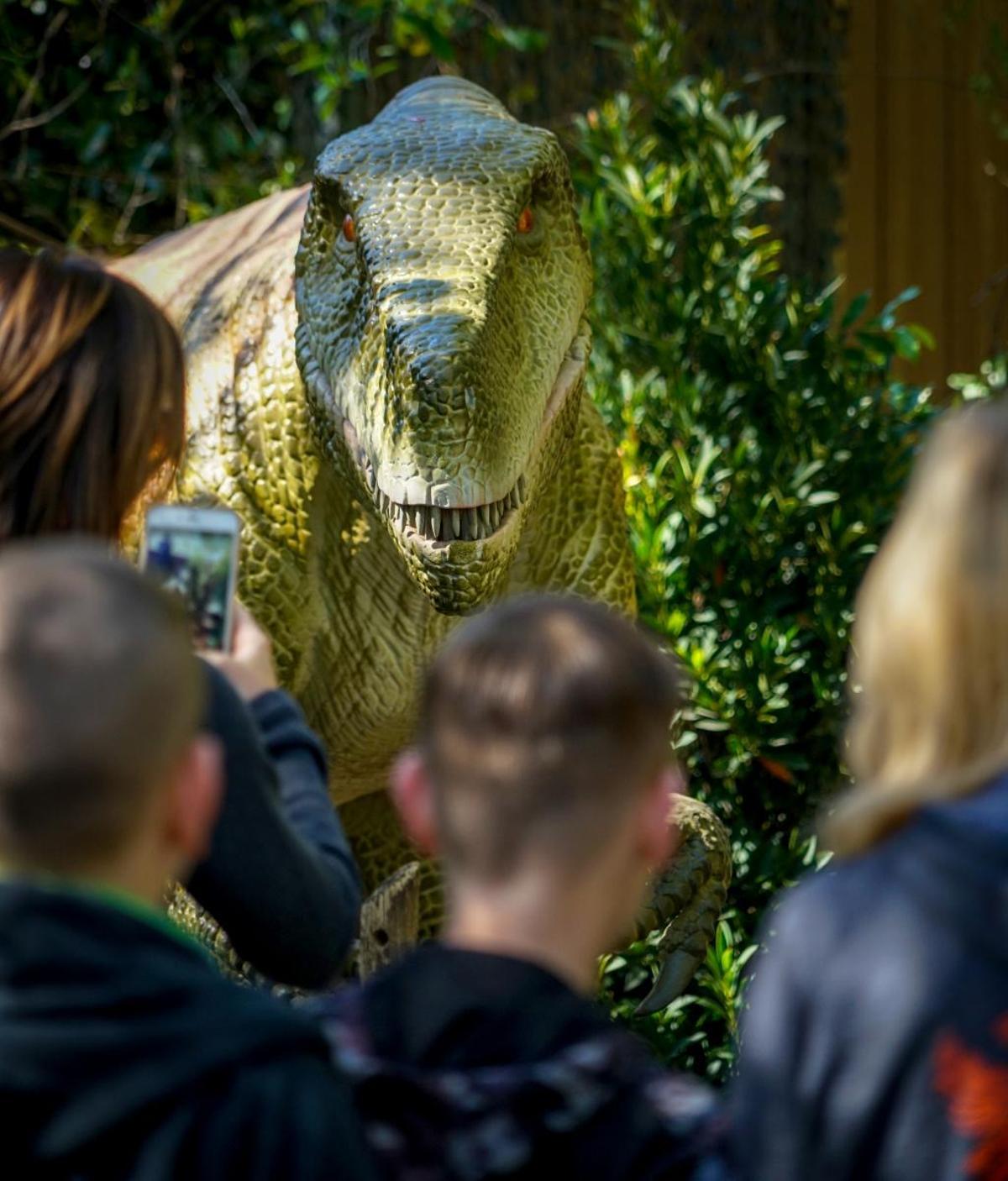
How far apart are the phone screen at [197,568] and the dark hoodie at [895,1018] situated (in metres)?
0.60

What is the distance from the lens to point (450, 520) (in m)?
2.54

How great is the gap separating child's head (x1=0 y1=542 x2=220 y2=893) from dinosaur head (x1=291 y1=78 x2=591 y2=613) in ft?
3.85

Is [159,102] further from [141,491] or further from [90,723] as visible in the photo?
[90,723]

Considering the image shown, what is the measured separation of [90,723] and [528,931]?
1.02ft

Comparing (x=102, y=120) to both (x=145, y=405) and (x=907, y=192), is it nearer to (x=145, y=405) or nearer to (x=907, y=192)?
(x=907, y=192)

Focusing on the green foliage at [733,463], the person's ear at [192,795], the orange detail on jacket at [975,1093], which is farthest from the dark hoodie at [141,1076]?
the green foliage at [733,463]

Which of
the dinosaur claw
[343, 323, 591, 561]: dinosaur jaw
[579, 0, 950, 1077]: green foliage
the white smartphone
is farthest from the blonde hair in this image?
[579, 0, 950, 1077]: green foliage

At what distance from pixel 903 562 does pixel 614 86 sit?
4.76 m

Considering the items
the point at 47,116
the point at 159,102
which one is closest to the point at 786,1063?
the point at 47,116

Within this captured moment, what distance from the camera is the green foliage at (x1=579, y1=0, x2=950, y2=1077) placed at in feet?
13.4

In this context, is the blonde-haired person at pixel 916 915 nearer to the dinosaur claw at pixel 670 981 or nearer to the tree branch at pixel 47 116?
the dinosaur claw at pixel 670 981

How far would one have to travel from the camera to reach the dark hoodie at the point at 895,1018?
128cm

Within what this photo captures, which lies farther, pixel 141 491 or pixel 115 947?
pixel 141 491

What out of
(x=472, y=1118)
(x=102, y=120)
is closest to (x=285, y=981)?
(x=472, y=1118)
